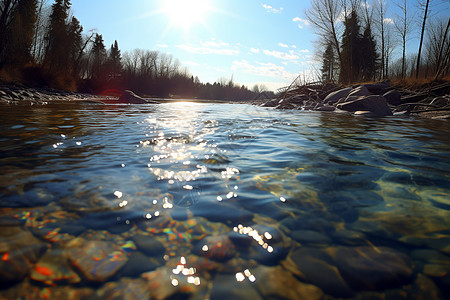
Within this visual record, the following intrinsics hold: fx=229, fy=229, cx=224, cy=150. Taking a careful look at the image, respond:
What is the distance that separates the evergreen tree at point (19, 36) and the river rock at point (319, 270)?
27.5m

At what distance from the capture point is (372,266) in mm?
914

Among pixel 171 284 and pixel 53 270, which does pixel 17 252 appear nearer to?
pixel 53 270

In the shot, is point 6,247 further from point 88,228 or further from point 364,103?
point 364,103

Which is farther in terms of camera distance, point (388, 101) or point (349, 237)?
point (388, 101)

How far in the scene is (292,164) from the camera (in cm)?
230

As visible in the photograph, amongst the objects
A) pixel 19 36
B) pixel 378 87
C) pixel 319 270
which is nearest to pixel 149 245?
pixel 319 270

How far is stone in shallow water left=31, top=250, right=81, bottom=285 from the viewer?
0.81 m

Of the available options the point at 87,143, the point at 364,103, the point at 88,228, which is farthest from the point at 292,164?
the point at 364,103

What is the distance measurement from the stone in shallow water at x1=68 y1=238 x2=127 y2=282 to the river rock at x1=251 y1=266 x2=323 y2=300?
54cm

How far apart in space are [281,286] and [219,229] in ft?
1.36

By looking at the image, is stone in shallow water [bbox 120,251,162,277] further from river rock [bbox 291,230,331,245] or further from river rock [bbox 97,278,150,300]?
river rock [bbox 291,230,331,245]

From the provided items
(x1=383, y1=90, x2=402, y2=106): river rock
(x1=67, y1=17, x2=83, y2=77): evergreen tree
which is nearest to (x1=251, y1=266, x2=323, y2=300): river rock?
(x1=383, y1=90, x2=402, y2=106): river rock

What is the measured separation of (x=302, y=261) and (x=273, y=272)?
0.15 metres

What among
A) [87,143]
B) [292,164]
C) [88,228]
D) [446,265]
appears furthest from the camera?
[87,143]
